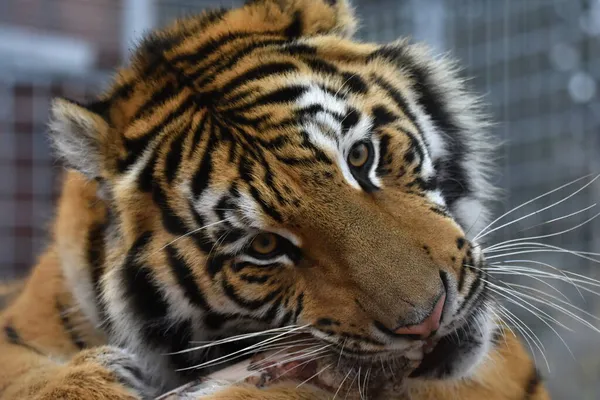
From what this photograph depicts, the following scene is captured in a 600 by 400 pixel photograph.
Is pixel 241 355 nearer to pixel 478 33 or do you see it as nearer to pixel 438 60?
pixel 438 60

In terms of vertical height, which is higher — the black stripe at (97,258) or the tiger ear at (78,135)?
the tiger ear at (78,135)

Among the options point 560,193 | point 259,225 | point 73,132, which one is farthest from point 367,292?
point 560,193

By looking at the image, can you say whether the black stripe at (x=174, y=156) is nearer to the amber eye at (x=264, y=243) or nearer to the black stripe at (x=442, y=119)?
the amber eye at (x=264, y=243)

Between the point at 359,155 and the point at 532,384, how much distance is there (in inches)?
17.4

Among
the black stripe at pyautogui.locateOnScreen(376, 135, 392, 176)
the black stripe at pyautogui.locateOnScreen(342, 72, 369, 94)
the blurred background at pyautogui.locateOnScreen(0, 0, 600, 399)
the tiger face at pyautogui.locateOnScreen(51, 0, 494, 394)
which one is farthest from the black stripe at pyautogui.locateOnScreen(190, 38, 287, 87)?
the blurred background at pyautogui.locateOnScreen(0, 0, 600, 399)

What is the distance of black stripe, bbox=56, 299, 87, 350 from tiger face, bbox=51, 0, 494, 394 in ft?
0.26

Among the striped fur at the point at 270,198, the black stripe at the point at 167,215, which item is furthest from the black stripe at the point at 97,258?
the black stripe at the point at 167,215

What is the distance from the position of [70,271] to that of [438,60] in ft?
1.96

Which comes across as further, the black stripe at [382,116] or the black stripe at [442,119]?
the black stripe at [442,119]

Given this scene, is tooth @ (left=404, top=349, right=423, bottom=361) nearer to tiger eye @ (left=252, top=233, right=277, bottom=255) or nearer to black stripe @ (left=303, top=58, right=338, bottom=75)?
tiger eye @ (left=252, top=233, right=277, bottom=255)

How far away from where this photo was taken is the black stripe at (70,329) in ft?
3.52

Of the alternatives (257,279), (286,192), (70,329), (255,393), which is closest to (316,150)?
(286,192)

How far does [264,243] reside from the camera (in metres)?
0.88

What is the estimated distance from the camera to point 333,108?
36.2 inches
